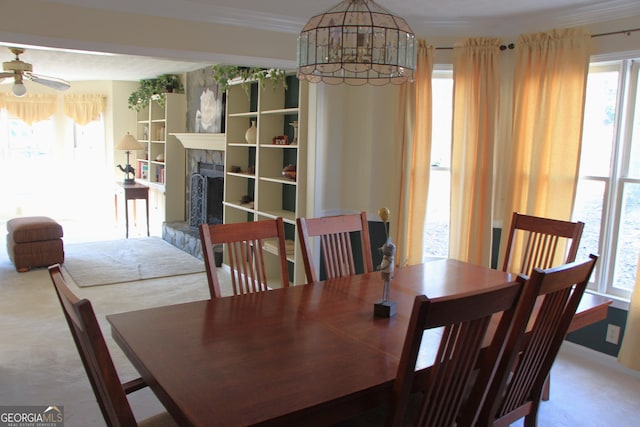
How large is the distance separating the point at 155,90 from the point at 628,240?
6448mm

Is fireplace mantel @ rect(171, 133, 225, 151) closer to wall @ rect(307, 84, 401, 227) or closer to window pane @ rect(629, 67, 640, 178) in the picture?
wall @ rect(307, 84, 401, 227)

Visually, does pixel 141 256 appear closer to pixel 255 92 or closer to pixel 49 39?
pixel 255 92

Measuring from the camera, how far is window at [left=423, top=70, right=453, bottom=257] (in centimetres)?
420

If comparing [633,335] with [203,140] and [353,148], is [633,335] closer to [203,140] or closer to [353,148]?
[353,148]

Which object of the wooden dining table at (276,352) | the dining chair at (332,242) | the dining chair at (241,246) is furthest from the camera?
the dining chair at (332,242)

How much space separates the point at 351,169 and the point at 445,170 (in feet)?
2.59

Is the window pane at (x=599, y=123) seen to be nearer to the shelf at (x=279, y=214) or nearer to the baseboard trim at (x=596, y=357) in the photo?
the baseboard trim at (x=596, y=357)

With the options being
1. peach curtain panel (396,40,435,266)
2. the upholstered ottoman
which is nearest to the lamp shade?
the upholstered ottoman

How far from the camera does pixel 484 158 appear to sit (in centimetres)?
385

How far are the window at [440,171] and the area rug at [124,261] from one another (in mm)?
2645

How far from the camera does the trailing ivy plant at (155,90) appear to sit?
7230mm

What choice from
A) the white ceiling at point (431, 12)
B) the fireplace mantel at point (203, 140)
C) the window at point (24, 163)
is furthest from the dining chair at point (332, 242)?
the window at point (24, 163)

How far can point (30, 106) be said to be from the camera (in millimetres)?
8359

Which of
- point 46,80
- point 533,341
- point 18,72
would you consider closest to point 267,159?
point 46,80
